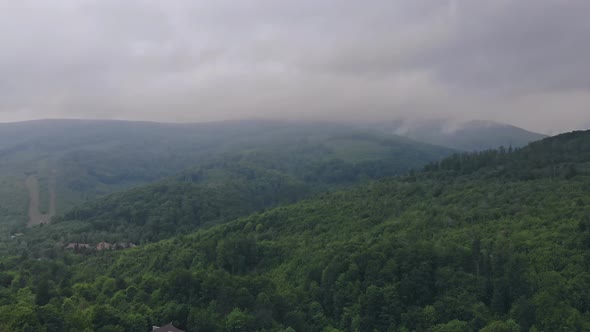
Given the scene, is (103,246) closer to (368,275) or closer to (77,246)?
(77,246)

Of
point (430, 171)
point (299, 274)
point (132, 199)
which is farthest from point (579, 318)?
point (132, 199)

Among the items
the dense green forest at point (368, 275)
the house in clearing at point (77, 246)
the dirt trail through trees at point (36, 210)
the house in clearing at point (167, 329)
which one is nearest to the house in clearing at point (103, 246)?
the house in clearing at point (77, 246)

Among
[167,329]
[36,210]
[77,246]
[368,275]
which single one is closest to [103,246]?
[77,246]

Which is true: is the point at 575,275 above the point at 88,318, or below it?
above

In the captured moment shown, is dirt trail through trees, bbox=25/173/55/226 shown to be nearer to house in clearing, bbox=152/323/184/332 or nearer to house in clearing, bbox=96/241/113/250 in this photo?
house in clearing, bbox=96/241/113/250

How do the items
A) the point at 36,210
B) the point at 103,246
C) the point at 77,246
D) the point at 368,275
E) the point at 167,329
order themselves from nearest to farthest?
1. the point at 167,329
2. the point at 368,275
3. the point at 77,246
4. the point at 103,246
5. the point at 36,210

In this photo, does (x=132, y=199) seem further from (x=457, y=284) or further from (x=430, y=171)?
(x=457, y=284)

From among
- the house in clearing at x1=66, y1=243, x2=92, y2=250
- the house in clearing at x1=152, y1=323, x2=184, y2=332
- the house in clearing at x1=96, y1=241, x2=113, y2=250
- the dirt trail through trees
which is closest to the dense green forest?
the house in clearing at x1=152, y1=323, x2=184, y2=332

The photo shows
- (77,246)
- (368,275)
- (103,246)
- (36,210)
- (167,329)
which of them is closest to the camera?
(167,329)
